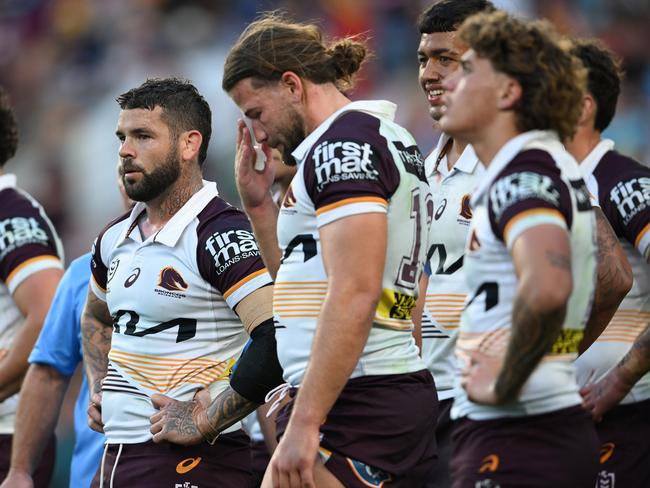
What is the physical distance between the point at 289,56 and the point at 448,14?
1.18m

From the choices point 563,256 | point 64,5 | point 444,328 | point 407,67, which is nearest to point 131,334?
point 444,328

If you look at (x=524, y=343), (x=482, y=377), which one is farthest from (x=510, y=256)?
(x=482, y=377)

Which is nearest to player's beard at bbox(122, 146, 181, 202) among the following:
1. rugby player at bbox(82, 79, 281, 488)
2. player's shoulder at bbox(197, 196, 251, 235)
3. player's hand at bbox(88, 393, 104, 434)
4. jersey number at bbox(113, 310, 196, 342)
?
rugby player at bbox(82, 79, 281, 488)

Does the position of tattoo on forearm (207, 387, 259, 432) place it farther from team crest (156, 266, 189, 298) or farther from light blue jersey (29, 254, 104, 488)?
light blue jersey (29, 254, 104, 488)

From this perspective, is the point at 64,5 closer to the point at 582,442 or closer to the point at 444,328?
the point at 444,328

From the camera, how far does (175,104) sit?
572 cm

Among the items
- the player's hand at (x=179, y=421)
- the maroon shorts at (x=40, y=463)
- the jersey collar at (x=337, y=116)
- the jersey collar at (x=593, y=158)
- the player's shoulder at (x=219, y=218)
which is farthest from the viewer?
the maroon shorts at (x=40, y=463)

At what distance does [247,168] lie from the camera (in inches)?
209

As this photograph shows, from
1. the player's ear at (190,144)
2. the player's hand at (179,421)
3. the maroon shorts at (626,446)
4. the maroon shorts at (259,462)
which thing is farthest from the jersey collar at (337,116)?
the maroon shorts at (259,462)

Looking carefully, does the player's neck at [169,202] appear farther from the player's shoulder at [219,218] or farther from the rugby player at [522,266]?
the rugby player at [522,266]

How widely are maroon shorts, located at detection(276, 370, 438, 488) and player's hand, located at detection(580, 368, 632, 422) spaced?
1.10m

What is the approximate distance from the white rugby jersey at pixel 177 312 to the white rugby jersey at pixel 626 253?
153 centimetres

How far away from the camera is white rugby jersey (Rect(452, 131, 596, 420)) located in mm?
3688

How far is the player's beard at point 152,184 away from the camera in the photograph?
5504 mm
